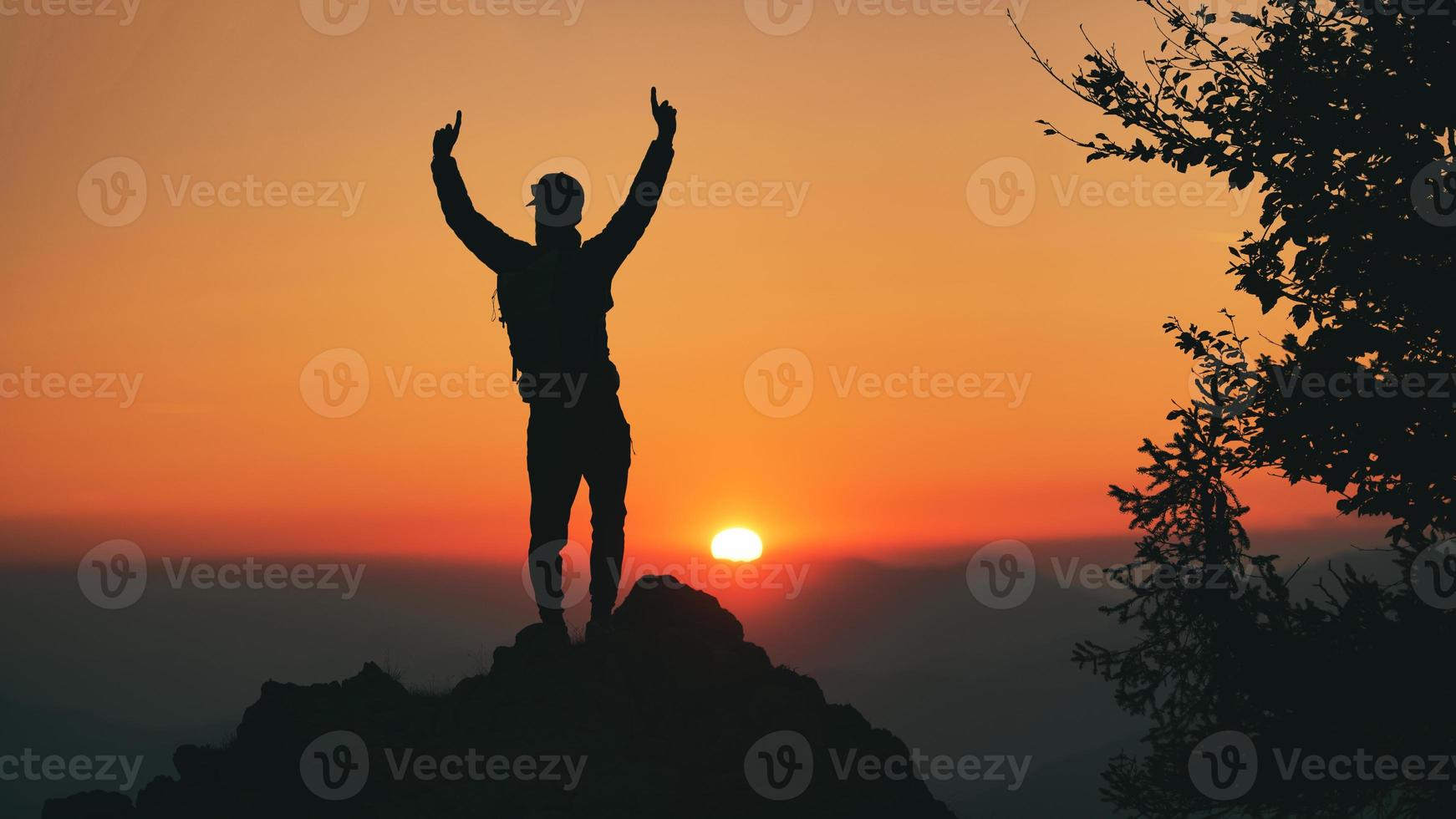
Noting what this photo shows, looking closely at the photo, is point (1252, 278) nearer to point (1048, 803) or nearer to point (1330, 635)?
point (1330, 635)

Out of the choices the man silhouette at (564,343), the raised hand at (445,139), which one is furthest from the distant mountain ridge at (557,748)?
the raised hand at (445,139)

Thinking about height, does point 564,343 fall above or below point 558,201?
below

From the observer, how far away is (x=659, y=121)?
11.4m

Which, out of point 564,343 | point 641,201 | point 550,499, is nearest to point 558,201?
point 641,201

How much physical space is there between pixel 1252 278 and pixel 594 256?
6.54 m

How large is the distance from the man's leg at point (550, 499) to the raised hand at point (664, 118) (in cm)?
289

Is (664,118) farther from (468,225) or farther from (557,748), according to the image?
(557,748)

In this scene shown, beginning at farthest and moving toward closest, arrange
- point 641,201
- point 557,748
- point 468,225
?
1. point 468,225
2. point 641,201
3. point 557,748

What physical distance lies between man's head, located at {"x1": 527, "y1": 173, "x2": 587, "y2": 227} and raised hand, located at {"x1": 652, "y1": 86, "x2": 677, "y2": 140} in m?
0.98

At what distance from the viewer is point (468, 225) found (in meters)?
11.6

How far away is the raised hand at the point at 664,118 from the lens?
11336mm

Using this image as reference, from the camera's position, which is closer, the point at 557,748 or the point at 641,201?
the point at 557,748

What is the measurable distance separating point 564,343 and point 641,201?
61.5 inches

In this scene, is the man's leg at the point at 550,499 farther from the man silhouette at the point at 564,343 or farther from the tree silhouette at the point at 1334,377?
the tree silhouette at the point at 1334,377
